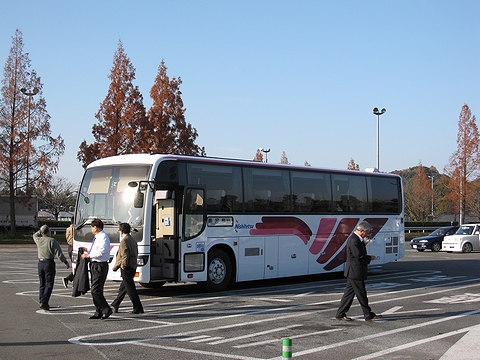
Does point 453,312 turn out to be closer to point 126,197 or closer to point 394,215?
point 126,197

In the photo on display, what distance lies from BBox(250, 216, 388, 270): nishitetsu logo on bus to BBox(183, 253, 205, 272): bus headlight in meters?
1.96

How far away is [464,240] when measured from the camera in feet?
113

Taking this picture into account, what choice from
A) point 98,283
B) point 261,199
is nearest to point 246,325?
point 98,283

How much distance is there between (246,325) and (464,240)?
88.4ft

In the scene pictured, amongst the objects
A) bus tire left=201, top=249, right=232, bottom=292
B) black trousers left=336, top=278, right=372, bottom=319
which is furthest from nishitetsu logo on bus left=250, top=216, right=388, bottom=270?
black trousers left=336, top=278, right=372, bottom=319

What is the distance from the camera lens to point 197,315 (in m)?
11.7

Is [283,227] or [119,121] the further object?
[119,121]

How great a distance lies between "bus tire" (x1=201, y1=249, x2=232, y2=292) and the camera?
15.3 meters

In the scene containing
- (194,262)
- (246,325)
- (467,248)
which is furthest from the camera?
(467,248)

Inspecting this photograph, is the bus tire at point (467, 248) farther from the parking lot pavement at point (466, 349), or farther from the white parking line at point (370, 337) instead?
the parking lot pavement at point (466, 349)

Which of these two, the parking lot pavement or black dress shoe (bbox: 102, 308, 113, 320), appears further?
black dress shoe (bbox: 102, 308, 113, 320)

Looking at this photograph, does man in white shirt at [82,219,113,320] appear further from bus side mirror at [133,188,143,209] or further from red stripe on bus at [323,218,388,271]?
red stripe on bus at [323,218,388,271]

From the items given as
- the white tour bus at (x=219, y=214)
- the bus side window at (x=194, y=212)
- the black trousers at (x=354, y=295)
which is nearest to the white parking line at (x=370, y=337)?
the black trousers at (x=354, y=295)

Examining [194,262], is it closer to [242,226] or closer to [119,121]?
[242,226]
